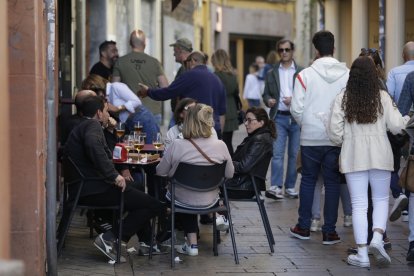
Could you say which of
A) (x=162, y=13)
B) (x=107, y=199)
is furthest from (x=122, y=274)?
(x=162, y=13)

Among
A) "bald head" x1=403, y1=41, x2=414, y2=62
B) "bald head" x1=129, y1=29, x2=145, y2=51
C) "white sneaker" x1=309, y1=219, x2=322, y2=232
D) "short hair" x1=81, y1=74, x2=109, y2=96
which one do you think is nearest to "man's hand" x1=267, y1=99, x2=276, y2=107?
"bald head" x1=129, y1=29, x2=145, y2=51

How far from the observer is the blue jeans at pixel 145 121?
420 inches

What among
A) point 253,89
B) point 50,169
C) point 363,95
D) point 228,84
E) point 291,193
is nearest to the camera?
point 50,169

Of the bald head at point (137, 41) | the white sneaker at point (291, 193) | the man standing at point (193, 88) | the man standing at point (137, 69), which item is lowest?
the white sneaker at point (291, 193)

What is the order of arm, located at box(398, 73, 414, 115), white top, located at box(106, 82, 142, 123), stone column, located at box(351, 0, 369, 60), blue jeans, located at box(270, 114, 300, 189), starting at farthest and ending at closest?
1. stone column, located at box(351, 0, 369, 60)
2. blue jeans, located at box(270, 114, 300, 189)
3. white top, located at box(106, 82, 142, 123)
4. arm, located at box(398, 73, 414, 115)

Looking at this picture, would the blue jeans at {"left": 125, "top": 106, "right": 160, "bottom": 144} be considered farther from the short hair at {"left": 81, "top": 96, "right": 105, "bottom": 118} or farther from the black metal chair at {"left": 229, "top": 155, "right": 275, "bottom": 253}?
the short hair at {"left": 81, "top": 96, "right": 105, "bottom": 118}

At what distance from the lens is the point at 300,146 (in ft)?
30.5

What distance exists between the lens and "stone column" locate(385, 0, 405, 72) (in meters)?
18.1

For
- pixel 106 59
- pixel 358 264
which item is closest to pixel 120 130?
pixel 358 264

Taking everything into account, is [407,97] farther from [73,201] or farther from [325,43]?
[73,201]

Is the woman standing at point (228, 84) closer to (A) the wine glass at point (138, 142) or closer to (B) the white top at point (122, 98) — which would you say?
(B) the white top at point (122, 98)

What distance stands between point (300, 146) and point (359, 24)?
37.0 feet

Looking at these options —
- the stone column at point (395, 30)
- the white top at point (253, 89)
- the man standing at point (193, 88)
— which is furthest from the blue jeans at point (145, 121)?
the white top at point (253, 89)

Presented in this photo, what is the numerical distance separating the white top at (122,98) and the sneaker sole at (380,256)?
3.41 m
